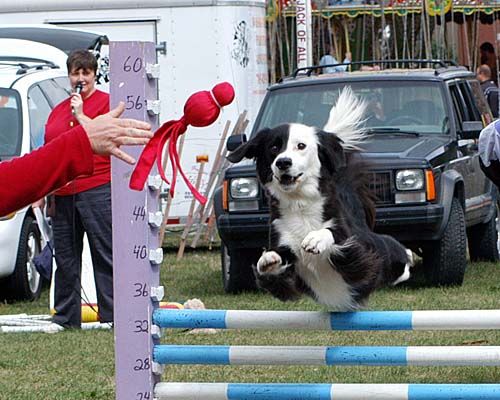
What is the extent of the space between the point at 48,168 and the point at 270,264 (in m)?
1.51

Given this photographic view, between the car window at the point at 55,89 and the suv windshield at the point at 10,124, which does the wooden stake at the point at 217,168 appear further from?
the suv windshield at the point at 10,124

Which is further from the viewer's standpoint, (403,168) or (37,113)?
(37,113)

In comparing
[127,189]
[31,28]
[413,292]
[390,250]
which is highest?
[31,28]

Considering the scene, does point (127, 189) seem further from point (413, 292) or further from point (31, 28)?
point (31, 28)

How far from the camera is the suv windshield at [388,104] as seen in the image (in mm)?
10602

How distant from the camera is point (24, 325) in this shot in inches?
360

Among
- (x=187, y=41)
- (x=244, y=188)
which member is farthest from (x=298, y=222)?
(x=187, y=41)

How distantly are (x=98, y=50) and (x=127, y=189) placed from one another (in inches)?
332

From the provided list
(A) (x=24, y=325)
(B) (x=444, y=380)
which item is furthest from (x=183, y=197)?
(B) (x=444, y=380)

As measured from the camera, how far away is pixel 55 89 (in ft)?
37.5

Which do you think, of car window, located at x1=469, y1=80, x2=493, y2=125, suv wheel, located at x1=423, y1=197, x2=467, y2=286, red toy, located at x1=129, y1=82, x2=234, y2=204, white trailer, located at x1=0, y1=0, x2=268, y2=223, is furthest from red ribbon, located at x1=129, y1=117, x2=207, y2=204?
white trailer, located at x1=0, y1=0, x2=268, y2=223

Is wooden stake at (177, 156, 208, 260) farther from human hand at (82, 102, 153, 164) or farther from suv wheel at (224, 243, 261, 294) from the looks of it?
human hand at (82, 102, 153, 164)

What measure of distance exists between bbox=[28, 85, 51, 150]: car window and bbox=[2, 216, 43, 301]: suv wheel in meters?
0.70

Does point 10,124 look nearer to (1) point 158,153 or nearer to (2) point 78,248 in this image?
(2) point 78,248
